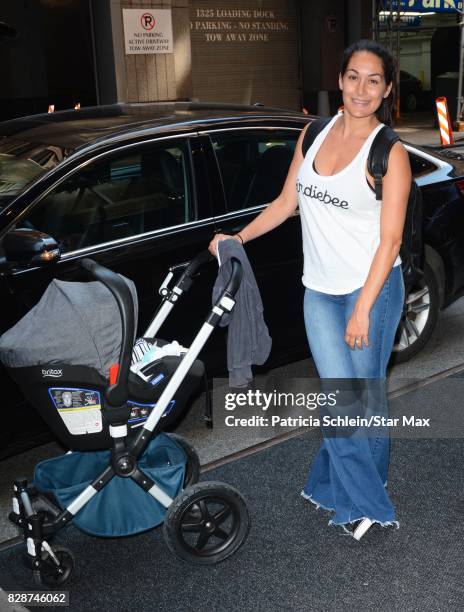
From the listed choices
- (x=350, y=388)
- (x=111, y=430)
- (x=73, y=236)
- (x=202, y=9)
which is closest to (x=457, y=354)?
(x=350, y=388)

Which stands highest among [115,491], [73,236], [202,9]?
[202,9]

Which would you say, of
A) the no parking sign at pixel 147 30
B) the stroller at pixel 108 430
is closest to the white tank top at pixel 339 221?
the stroller at pixel 108 430

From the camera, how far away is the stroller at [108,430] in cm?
309

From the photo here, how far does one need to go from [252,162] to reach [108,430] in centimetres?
211

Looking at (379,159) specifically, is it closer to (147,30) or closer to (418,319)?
(418,319)

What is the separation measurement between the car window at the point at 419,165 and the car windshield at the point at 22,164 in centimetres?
232

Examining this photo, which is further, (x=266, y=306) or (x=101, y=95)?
(x=101, y=95)

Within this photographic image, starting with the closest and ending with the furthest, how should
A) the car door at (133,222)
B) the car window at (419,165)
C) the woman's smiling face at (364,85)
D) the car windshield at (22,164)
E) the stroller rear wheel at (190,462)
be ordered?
the woman's smiling face at (364,85), the stroller rear wheel at (190,462), the car door at (133,222), the car windshield at (22,164), the car window at (419,165)

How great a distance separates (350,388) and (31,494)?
1295 millimetres

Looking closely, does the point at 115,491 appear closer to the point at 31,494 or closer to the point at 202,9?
the point at 31,494

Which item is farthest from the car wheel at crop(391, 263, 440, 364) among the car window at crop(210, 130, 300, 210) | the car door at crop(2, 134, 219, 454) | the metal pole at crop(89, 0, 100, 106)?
the metal pole at crop(89, 0, 100, 106)

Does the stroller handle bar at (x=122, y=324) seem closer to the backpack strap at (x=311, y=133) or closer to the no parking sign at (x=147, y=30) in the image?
the backpack strap at (x=311, y=133)

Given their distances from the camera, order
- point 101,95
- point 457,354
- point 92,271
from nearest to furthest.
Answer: point 92,271 → point 457,354 → point 101,95

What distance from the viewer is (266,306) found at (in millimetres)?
4824
